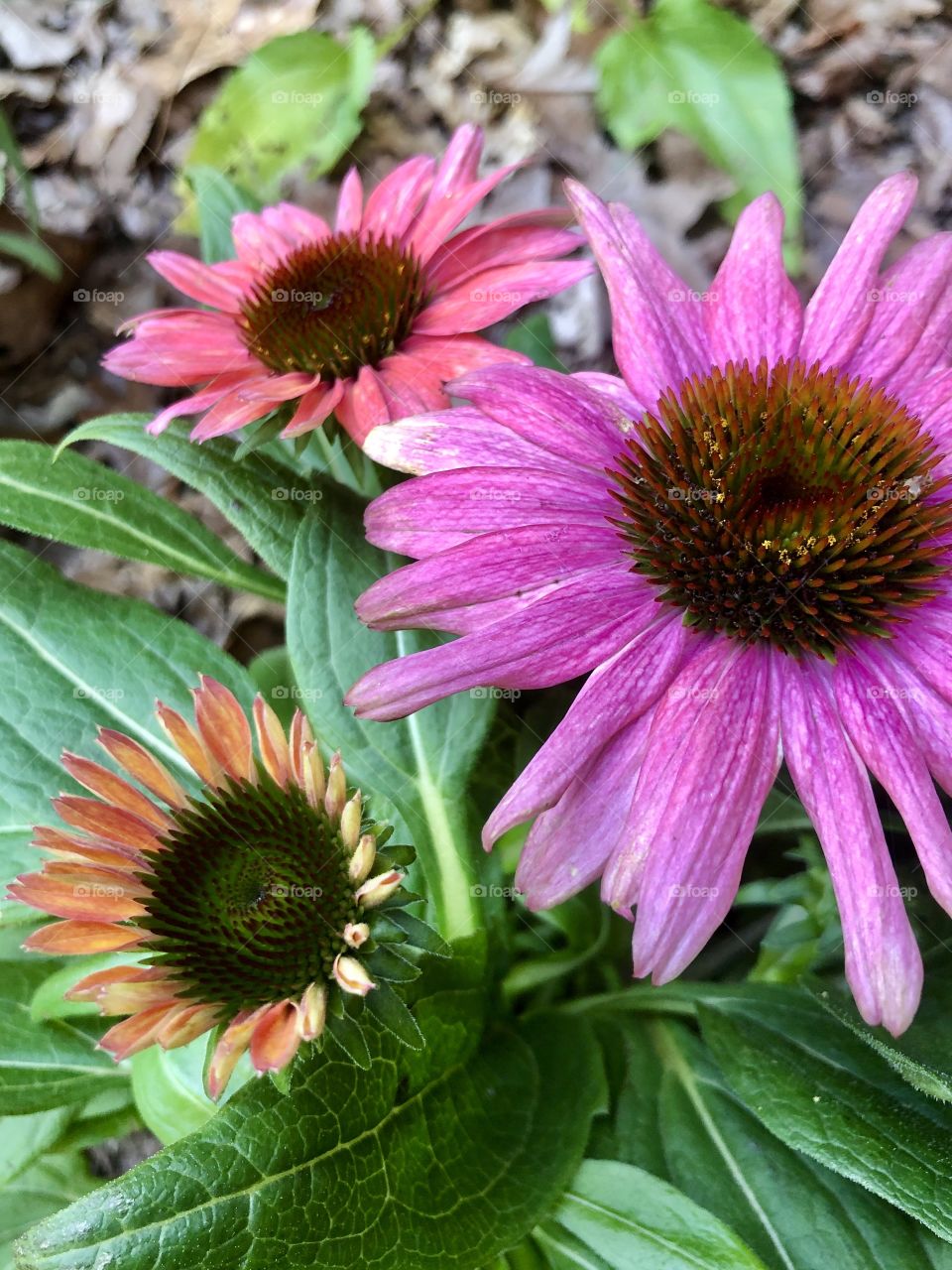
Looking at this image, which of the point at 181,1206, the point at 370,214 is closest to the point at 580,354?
the point at 370,214

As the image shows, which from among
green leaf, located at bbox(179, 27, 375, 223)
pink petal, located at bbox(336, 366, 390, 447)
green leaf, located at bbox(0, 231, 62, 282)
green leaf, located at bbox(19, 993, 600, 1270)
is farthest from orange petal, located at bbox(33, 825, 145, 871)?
green leaf, located at bbox(179, 27, 375, 223)

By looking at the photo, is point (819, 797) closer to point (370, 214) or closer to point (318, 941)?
point (318, 941)

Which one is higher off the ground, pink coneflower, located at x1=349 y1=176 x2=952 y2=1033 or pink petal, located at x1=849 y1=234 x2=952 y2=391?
pink petal, located at x1=849 y1=234 x2=952 y2=391

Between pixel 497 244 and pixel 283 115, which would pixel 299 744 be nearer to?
pixel 497 244

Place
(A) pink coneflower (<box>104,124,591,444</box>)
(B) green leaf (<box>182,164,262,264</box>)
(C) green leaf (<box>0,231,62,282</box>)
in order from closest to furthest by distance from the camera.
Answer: (A) pink coneflower (<box>104,124,591,444</box>) < (B) green leaf (<box>182,164,262,264</box>) < (C) green leaf (<box>0,231,62,282</box>)

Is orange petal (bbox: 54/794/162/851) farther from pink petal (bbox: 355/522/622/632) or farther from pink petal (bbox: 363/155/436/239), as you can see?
pink petal (bbox: 363/155/436/239)

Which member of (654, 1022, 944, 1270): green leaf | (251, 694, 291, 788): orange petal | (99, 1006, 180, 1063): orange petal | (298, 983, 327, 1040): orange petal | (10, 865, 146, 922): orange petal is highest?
(251, 694, 291, 788): orange petal

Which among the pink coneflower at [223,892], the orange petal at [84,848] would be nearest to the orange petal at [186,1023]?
the pink coneflower at [223,892]
